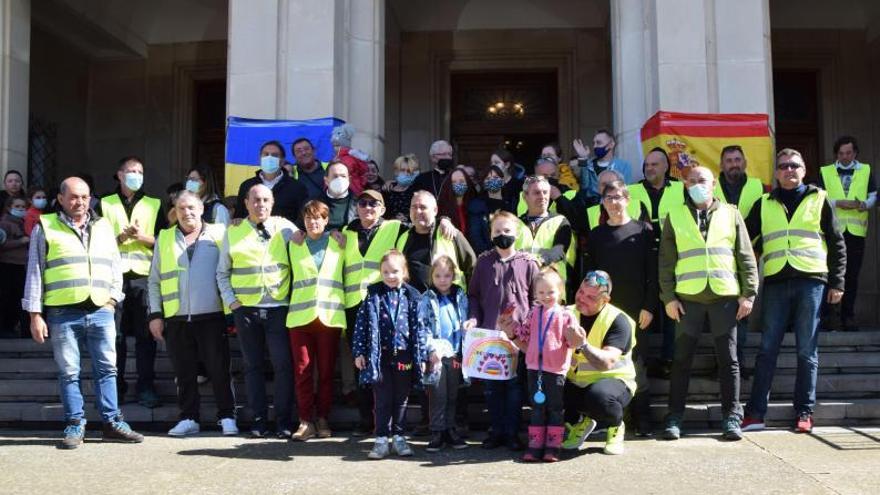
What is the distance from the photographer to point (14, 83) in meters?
11.3

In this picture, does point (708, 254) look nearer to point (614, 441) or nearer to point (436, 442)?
point (614, 441)

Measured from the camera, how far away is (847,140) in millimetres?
8938

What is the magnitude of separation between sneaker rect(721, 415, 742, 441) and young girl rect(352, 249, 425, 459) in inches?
89.7

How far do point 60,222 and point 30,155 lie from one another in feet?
25.1

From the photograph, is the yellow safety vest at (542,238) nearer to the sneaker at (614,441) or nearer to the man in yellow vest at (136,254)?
the sneaker at (614,441)

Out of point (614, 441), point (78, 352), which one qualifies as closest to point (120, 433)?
point (78, 352)

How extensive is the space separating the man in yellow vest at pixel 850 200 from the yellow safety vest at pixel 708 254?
99.3 inches

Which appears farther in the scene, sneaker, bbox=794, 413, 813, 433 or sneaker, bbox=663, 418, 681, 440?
sneaker, bbox=794, 413, 813, 433

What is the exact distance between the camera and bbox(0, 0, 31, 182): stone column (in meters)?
11.1

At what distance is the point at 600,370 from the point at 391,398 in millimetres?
1486

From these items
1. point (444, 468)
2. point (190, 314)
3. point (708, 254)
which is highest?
point (708, 254)

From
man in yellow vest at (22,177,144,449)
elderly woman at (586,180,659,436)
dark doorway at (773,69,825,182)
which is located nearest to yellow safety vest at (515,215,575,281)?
elderly woman at (586,180,659,436)

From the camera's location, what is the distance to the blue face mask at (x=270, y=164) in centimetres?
816

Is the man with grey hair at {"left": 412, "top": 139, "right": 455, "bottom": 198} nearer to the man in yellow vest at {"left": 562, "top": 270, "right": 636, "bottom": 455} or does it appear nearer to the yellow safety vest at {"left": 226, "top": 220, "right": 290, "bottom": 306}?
the yellow safety vest at {"left": 226, "top": 220, "right": 290, "bottom": 306}
